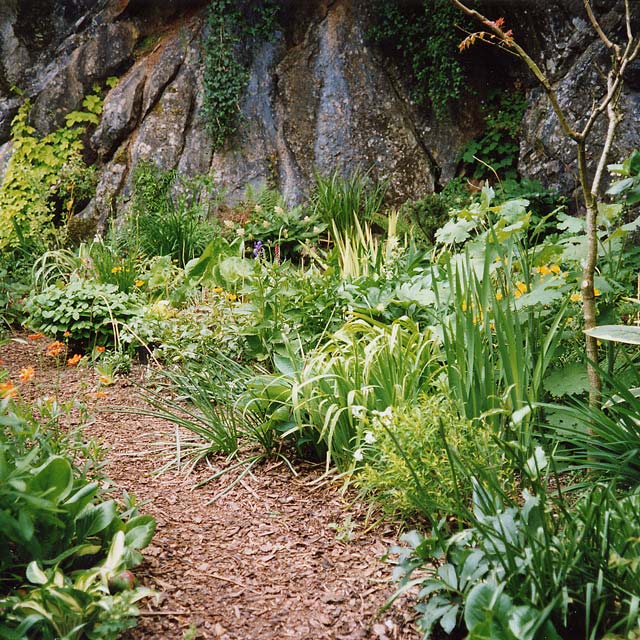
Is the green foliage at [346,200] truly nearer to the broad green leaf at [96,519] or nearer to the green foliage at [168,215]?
Result: the green foliage at [168,215]

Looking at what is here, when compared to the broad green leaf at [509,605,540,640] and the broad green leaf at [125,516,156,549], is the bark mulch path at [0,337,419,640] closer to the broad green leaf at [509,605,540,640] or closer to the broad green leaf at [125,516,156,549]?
the broad green leaf at [125,516,156,549]

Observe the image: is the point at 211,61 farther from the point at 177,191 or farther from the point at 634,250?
the point at 634,250

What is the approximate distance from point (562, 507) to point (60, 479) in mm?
1387

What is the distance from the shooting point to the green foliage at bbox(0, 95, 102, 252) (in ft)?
21.2

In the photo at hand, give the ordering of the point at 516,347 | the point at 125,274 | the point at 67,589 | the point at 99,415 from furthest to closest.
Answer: the point at 125,274 → the point at 99,415 → the point at 516,347 → the point at 67,589

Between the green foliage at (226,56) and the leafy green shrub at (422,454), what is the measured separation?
5599mm

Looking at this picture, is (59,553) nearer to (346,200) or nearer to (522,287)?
(522,287)

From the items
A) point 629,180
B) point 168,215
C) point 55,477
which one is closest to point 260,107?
point 168,215

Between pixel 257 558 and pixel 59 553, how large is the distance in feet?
2.24

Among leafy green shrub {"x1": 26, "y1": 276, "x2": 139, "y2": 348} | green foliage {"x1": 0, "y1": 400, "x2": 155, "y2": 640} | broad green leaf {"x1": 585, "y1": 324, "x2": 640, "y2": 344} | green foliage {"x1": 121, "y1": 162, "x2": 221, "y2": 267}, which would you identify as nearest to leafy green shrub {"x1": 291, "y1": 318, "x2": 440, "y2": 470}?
broad green leaf {"x1": 585, "y1": 324, "x2": 640, "y2": 344}

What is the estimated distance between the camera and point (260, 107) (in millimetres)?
7207

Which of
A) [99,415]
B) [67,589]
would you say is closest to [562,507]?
[67,589]

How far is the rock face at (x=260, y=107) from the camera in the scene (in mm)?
7125

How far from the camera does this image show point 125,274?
479cm
